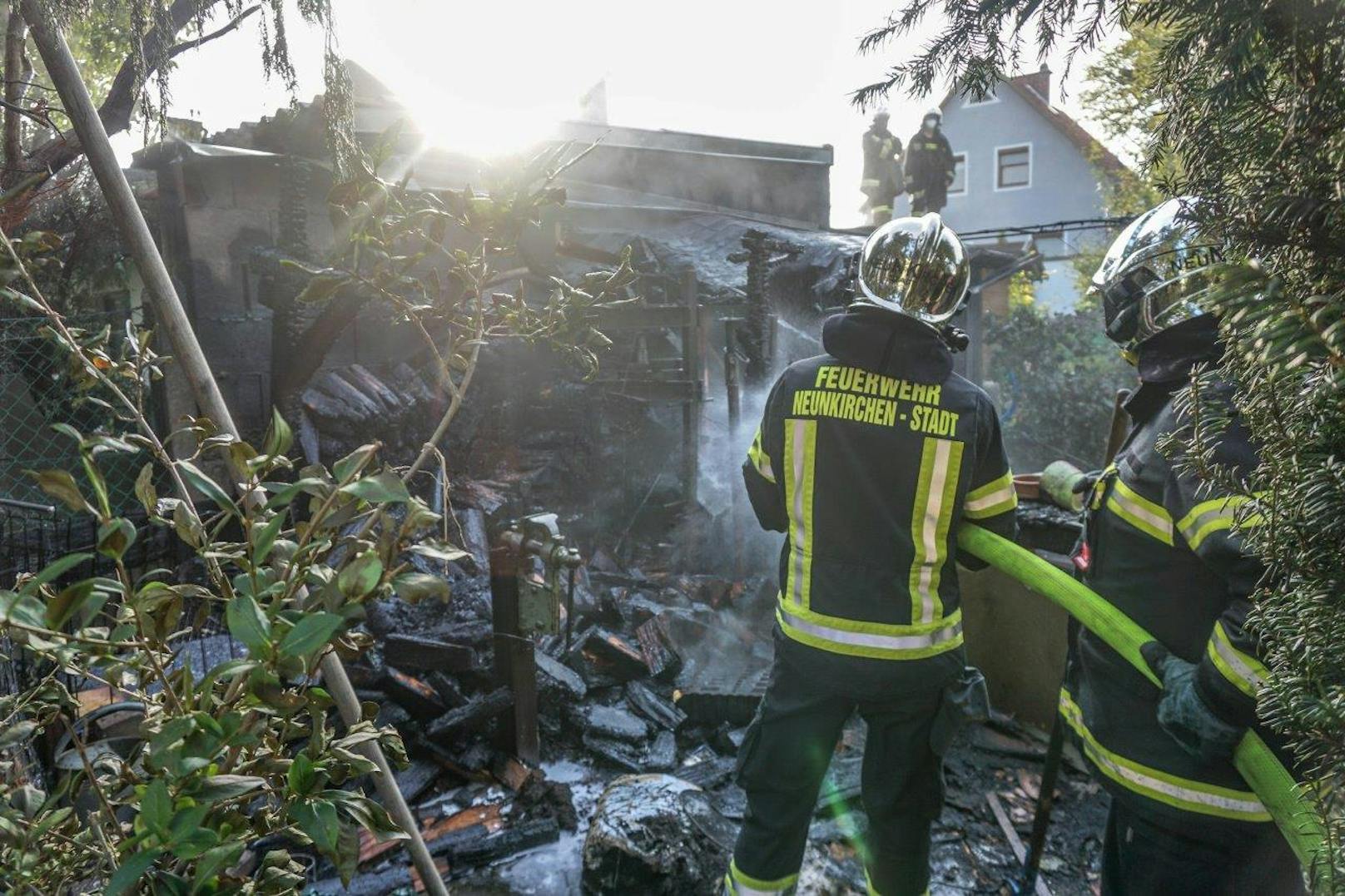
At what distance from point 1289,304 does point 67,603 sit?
1459 mm

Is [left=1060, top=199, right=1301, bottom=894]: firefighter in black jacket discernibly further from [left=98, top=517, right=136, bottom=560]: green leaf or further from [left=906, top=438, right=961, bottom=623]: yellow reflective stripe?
[left=98, top=517, right=136, bottom=560]: green leaf

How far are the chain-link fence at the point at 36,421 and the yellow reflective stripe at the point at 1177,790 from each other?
22.8ft

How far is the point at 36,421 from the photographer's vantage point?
7.22 metres

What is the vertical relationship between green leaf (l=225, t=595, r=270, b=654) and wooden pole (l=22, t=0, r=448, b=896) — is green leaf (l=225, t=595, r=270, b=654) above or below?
below

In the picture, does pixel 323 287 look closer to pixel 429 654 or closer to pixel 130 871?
pixel 130 871

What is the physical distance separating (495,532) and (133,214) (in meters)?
3.21

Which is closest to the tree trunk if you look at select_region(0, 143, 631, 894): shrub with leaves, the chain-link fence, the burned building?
the chain-link fence

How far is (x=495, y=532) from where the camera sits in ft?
14.9

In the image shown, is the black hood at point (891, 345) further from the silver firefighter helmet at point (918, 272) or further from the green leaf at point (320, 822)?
the green leaf at point (320, 822)

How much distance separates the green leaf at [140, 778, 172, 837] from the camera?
36.3 inches

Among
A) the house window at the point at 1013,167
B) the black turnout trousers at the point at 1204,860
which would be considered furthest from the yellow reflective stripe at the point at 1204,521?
the house window at the point at 1013,167

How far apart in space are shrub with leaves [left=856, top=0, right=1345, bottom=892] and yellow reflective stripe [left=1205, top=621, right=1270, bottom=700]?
A: 0.83 m

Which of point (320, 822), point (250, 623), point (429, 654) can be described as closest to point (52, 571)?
point (250, 623)

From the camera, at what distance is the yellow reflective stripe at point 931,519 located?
2611 mm
